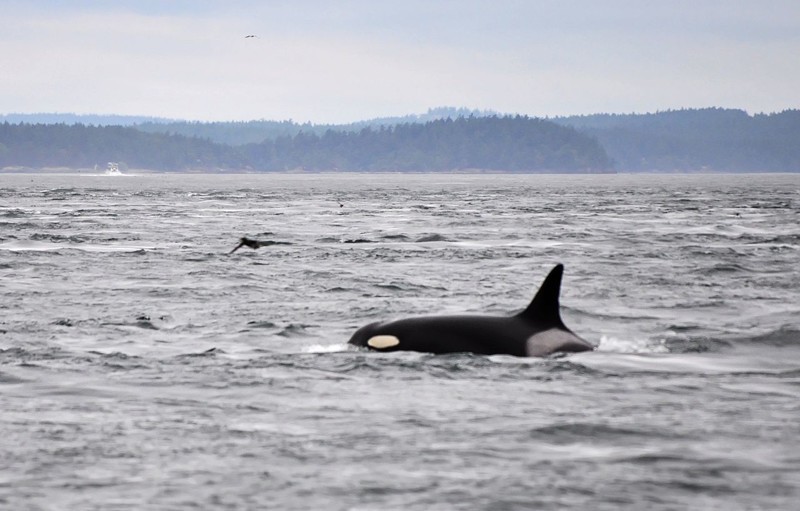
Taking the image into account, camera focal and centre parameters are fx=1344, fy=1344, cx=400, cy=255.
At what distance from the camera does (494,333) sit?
41.6 feet

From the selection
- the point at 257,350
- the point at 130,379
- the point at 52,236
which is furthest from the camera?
the point at 52,236

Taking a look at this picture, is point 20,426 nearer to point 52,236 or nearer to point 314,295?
point 314,295

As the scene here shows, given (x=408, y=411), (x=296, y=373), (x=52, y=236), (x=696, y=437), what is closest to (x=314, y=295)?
(x=296, y=373)

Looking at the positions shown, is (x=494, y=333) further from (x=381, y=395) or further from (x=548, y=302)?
(x=381, y=395)

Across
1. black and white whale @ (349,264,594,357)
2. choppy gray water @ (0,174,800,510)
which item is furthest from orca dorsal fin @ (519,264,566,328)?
choppy gray water @ (0,174,800,510)

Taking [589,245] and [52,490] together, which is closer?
[52,490]

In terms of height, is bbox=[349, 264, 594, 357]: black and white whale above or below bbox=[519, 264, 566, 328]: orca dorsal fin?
below

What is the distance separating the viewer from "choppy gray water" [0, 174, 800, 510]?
7949 millimetres

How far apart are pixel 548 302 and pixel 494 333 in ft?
1.94

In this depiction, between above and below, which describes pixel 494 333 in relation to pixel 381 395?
above

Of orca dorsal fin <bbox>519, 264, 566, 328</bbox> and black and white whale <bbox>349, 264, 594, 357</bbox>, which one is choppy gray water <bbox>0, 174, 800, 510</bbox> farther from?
orca dorsal fin <bbox>519, 264, 566, 328</bbox>

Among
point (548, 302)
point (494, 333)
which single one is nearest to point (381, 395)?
point (494, 333)

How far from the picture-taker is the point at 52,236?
35.3 m

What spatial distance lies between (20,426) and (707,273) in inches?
644
